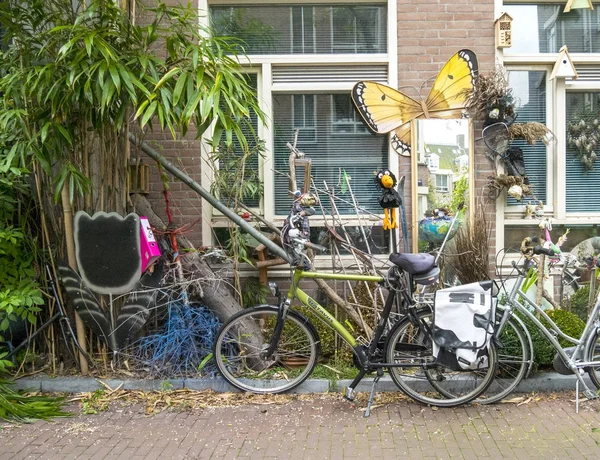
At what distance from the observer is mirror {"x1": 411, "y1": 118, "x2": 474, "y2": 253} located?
6168mm

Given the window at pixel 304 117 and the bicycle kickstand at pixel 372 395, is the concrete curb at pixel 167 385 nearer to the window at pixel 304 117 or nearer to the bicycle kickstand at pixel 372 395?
the bicycle kickstand at pixel 372 395

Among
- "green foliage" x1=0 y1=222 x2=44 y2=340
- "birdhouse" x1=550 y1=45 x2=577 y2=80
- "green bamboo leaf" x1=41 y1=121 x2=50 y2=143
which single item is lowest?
"green foliage" x1=0 y1=222 x2=44 y2=340

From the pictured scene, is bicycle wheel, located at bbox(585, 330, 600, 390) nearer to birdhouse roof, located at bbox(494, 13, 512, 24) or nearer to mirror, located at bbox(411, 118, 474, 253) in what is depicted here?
mirror, located at bbox(411, 118, 474, 253)

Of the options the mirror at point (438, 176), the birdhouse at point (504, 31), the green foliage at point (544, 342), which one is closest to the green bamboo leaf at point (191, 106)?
the mirror at point (438, 176)

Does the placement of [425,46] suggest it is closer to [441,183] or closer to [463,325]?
[441,183]

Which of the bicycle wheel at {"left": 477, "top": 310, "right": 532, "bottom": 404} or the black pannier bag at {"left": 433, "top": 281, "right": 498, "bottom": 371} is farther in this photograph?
the bicycle wheel at {"left": 477, "top": 310, "right": 532, "bottom": 404}

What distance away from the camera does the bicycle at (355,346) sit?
480 cm

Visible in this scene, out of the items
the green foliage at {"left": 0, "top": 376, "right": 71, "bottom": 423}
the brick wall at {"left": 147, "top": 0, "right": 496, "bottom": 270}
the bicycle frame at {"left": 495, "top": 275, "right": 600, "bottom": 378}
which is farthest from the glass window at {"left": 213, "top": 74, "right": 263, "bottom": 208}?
the bicycle frame at {"left": 495, "top": 275, "right": 600, "bottom": 378}

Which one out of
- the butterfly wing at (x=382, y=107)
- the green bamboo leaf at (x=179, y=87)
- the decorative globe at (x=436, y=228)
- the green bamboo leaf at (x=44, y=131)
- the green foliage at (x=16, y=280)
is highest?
the butterfly wing at (x=382, y=107)

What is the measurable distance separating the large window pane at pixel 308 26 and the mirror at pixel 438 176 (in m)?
1.09

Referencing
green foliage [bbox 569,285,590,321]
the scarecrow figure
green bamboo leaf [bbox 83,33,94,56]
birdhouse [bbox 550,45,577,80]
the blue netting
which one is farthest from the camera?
birdhouse [bbox 550,45,577,80]

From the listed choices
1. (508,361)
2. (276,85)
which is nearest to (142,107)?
(276,85)

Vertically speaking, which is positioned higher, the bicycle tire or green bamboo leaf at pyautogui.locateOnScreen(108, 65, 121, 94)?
green bamboo leaf at pyautogui.locateOnScreen(108, 65, 121, 94)

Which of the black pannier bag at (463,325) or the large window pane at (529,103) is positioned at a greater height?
the large window pane at (529,103)
